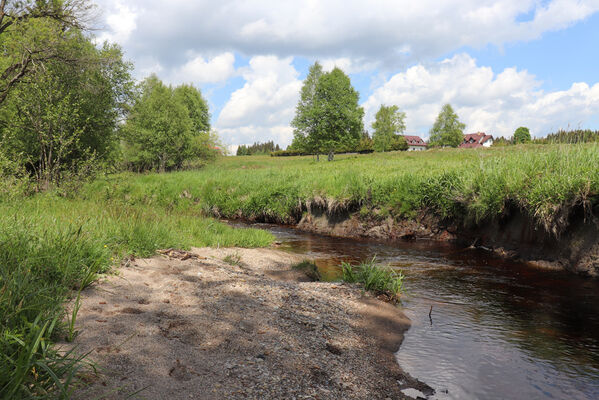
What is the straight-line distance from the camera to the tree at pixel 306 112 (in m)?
53.4

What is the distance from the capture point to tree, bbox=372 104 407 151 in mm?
82438

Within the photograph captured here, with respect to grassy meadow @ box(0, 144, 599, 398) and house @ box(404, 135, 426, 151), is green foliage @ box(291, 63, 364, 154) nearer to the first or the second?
grassy meadow @ box(0, 144, 599, 398)

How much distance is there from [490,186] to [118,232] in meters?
9.52

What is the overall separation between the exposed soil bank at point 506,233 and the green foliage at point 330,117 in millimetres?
37988

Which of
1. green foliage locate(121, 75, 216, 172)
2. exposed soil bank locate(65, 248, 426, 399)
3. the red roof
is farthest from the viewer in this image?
the red roof

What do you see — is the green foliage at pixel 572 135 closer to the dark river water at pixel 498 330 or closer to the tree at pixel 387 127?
the dark river water at pixel 498 330

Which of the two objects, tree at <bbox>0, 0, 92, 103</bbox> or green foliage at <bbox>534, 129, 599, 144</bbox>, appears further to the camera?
tree at <bbox>0, 0, 92, 103</bbox>

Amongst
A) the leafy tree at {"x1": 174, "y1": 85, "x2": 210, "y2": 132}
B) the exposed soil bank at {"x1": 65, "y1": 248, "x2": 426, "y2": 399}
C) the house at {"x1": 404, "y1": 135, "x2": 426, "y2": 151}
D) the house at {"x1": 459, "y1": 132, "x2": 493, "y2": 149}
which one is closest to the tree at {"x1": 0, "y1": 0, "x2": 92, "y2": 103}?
the exposed soil bank at {"x1": 65, "y1": 248, "x2": 426, "y2": 399}

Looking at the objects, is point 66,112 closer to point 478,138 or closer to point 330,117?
point 330,117

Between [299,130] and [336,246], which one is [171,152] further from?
[336,246]

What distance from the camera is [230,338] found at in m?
3.86

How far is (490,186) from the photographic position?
33.6 feet

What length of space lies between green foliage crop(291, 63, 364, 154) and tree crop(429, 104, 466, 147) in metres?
45.3

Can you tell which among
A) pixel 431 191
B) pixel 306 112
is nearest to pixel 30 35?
pixel 431 191
